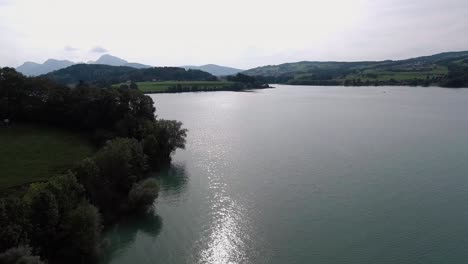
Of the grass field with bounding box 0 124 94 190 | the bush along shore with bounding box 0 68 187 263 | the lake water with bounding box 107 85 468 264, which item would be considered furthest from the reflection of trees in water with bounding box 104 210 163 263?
the grass field with bounding box 0 124 94 190

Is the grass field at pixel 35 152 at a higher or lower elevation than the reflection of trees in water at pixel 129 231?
higher

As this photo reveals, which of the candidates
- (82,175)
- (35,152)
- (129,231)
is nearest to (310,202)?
(129,231)

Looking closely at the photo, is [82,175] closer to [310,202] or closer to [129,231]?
[129,231]

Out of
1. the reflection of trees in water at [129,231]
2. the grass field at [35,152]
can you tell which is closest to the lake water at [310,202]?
the reflection of trees in water at [129,231]

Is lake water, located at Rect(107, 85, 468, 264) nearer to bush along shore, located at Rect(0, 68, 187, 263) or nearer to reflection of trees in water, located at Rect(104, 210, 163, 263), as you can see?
reflection of trees in water, located at Rect(104, 210, 163, 263)

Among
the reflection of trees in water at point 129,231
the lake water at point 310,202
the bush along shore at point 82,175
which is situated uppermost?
the bush along shore at point 82,175

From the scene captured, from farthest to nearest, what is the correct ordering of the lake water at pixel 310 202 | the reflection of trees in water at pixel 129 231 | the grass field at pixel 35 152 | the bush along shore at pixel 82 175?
the grass field at pixel 35 152
the reflection of trees in water at pixel 129 231
the lake water at pixel 310 202
the bush along shore at pixel 82 175

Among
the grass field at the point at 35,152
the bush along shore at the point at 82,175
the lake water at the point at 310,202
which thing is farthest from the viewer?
the grass field at the point at 35,152

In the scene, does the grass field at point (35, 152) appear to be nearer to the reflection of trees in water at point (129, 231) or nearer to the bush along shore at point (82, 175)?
the bush along shore at point (82, 175)
